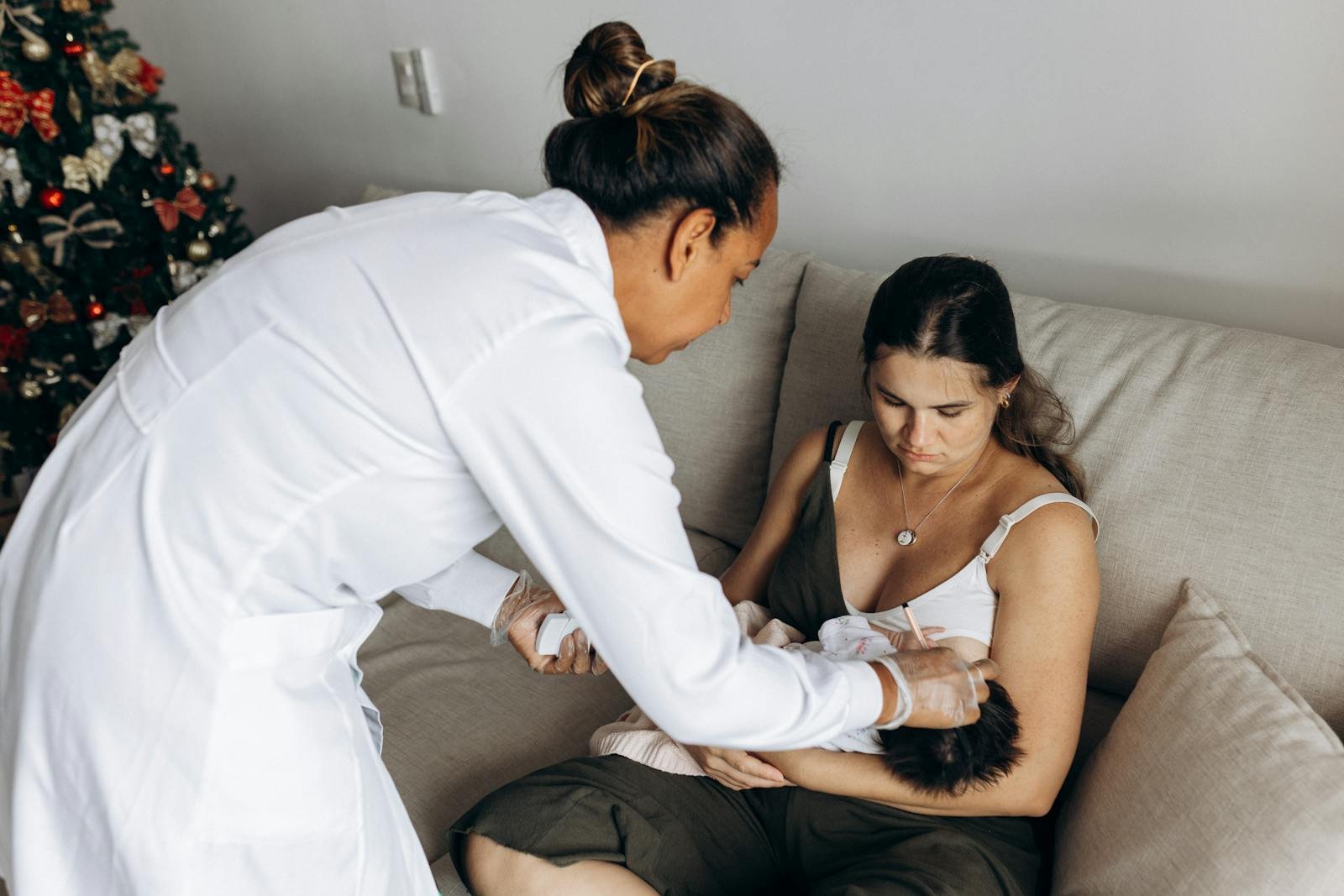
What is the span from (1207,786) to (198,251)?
8.76ft

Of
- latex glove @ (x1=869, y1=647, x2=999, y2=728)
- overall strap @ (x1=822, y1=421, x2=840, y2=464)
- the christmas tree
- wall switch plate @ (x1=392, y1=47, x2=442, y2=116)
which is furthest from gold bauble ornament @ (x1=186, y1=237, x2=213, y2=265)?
latex glove @ (x1=869, y1=647, x2=999, y2=728)

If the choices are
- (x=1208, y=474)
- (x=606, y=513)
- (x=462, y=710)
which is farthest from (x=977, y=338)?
(x=462, y=710)

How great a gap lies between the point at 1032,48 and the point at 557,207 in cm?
115

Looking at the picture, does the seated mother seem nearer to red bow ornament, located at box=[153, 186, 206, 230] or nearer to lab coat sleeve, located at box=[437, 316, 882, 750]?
lab coat sleeve, located at box=[437, 316, 882, 750]

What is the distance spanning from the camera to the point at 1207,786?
A: 1.12m

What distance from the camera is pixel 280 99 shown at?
123 inches

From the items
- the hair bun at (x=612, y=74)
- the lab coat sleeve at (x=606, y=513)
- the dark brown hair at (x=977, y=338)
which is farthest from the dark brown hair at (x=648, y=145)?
the dark brown hair at (x=977, y=338)

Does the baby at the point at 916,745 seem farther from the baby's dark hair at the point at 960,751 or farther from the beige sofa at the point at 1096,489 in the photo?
the beige sofa at the point at 1096,489

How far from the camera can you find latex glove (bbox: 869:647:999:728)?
1004 millimetres

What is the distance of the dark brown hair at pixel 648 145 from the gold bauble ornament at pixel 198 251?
84.1 inches

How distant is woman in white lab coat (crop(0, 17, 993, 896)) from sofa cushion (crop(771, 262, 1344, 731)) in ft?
1.63

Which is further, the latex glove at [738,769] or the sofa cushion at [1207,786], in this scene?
the latex glove at [738,769]

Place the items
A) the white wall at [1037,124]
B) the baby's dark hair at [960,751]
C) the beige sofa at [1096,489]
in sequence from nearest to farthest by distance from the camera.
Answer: the baby's dark hair at [960,751] < the beige sofa at [1096,489] < the white wall at [1037,124]

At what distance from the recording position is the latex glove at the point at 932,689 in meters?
1.00
